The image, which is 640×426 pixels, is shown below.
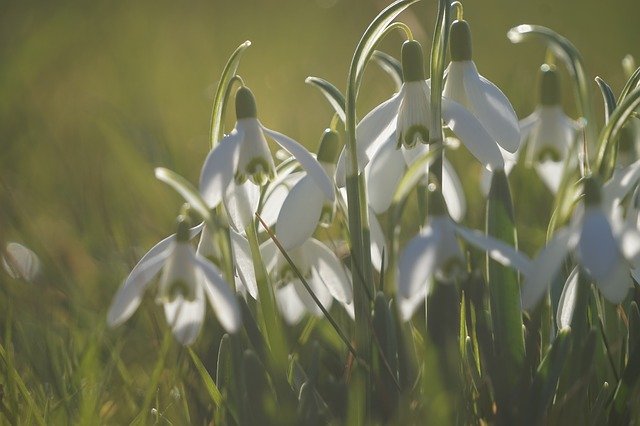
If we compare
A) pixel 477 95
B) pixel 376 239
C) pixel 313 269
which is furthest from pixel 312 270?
pixel 477 95

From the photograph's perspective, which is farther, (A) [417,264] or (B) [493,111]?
(B) [493,111]

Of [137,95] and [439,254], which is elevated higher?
[439,254]

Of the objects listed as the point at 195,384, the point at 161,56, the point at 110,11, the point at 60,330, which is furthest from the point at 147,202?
the point at 110,11

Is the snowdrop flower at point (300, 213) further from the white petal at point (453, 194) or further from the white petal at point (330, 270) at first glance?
the white petal at point (453, 194)

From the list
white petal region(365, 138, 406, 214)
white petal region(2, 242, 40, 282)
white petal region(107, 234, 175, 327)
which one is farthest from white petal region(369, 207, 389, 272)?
white petal region(2, 242, 40, 282)

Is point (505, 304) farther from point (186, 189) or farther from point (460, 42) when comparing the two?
point (186, 189)

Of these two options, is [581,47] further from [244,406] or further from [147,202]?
[244,406]

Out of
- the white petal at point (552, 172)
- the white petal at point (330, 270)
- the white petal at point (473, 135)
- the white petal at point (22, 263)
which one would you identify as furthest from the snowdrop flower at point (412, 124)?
the white petal at point (22, 263)
